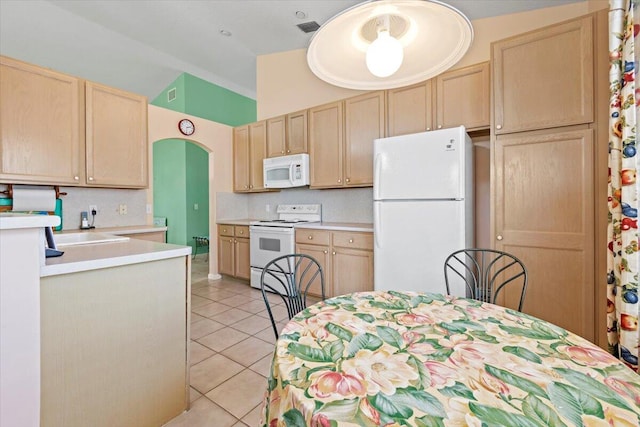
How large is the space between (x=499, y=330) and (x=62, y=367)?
5.36ft

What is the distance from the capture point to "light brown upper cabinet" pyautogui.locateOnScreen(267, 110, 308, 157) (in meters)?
3.59

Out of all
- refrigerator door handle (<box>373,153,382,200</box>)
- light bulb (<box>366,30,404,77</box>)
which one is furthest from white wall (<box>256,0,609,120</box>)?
light bulb (<box>366,30,404,77</box>)

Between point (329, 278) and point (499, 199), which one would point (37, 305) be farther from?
point (499, 199)

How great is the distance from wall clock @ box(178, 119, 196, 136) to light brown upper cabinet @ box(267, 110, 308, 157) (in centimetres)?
103

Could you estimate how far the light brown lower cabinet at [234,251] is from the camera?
388cm

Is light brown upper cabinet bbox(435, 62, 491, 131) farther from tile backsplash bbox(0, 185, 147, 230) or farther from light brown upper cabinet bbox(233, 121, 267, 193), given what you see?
tile backsplash bbox(0, 185, 147, 230)

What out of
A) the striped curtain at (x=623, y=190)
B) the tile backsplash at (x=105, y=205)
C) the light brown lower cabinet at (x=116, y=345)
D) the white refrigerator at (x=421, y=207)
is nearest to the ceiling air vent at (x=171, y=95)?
the tile backsplash at (x=105, y=205)

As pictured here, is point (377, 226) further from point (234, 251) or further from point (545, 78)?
point (234, 251)

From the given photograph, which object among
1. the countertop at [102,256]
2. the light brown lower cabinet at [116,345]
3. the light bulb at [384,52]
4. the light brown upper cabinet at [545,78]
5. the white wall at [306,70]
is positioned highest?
the white wall at [306,70]

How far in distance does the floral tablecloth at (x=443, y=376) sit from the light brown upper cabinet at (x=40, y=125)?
2.92 metres

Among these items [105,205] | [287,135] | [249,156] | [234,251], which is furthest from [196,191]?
[287,135]

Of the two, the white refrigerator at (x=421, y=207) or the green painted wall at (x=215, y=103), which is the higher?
the green painted wall at (x=215, y=103)

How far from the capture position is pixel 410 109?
110 inches

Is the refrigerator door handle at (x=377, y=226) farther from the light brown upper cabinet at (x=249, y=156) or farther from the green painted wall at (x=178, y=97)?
the green painted wall at (x=178, y=97)
